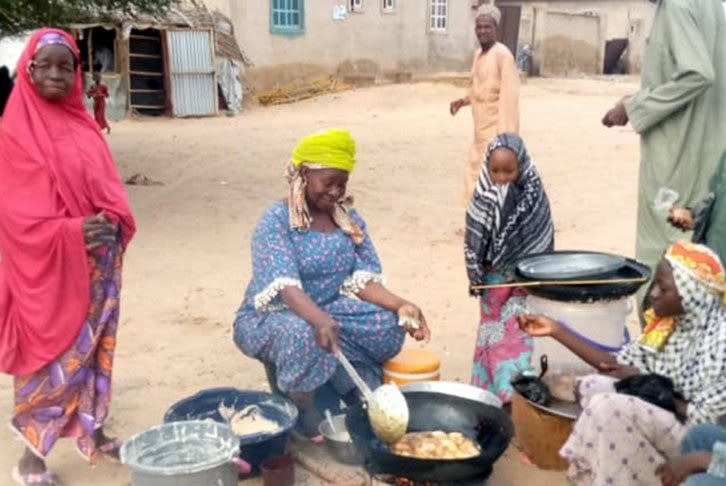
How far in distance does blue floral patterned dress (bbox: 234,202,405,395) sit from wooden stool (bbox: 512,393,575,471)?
59 cm

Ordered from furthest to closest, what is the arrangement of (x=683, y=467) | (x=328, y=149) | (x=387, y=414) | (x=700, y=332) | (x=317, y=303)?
(x=317, y=303) → (x=328, y=149) → (x=387, y=414) → (x=700, y=332) → (x=683, y=467)

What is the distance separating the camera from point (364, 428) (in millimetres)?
3262

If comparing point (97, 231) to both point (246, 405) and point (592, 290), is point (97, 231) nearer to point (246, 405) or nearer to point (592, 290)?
point (246, 405)

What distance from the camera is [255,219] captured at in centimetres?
802

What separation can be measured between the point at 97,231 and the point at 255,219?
4.79 meters

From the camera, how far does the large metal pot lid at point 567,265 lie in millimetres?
3537

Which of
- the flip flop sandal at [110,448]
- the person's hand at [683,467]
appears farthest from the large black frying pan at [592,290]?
the flip flop sandal at [110,448]

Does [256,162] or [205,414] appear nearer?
[205,414]

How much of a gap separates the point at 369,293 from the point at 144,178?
21.7ft

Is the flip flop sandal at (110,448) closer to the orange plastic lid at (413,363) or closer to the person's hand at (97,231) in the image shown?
the person's hand at (97,231)

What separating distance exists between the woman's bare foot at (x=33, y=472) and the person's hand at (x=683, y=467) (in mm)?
2270

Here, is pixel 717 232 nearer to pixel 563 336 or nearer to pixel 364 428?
pixel 563 336

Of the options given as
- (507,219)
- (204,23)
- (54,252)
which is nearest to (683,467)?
(507,219)

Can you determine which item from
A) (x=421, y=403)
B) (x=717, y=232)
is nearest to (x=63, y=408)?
(x=421, y=403)
